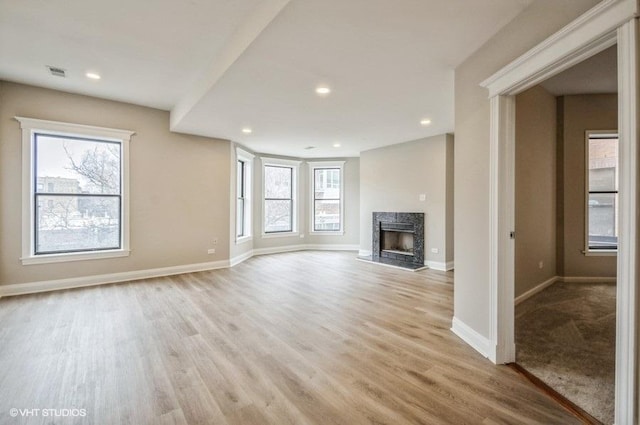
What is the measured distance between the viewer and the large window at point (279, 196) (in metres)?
7.60

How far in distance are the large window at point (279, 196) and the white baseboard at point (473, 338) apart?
→ 5.56 meters

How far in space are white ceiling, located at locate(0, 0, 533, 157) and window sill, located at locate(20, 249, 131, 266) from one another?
2368 millimetres

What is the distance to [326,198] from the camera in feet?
27.1

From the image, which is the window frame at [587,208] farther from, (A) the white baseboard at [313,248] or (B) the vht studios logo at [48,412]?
(B) the vht studios logo at [48,412]

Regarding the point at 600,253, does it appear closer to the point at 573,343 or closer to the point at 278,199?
the point at 573,343

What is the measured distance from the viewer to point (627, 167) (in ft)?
4.38

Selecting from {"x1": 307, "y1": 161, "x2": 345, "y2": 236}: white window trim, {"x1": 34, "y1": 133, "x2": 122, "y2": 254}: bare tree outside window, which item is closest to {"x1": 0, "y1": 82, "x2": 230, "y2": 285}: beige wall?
{"x1": 34, "y1": 133, "x2": 122, "y2": 254}: bare tree outside window

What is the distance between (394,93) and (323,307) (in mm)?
2795

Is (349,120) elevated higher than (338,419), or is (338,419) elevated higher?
(349,120)

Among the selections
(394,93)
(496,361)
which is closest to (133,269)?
(394,93)

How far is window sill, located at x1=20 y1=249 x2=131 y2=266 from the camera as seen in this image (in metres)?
4.00

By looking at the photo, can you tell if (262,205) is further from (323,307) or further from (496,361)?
(496,361)

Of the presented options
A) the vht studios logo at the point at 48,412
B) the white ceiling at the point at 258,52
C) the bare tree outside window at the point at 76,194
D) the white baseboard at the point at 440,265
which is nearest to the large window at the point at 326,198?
the white baseboard at the point at 440,265

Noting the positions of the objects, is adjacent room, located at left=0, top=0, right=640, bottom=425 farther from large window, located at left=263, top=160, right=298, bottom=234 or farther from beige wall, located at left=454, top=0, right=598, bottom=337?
large window, located at left=263, top=160, right=298, bottom=234
